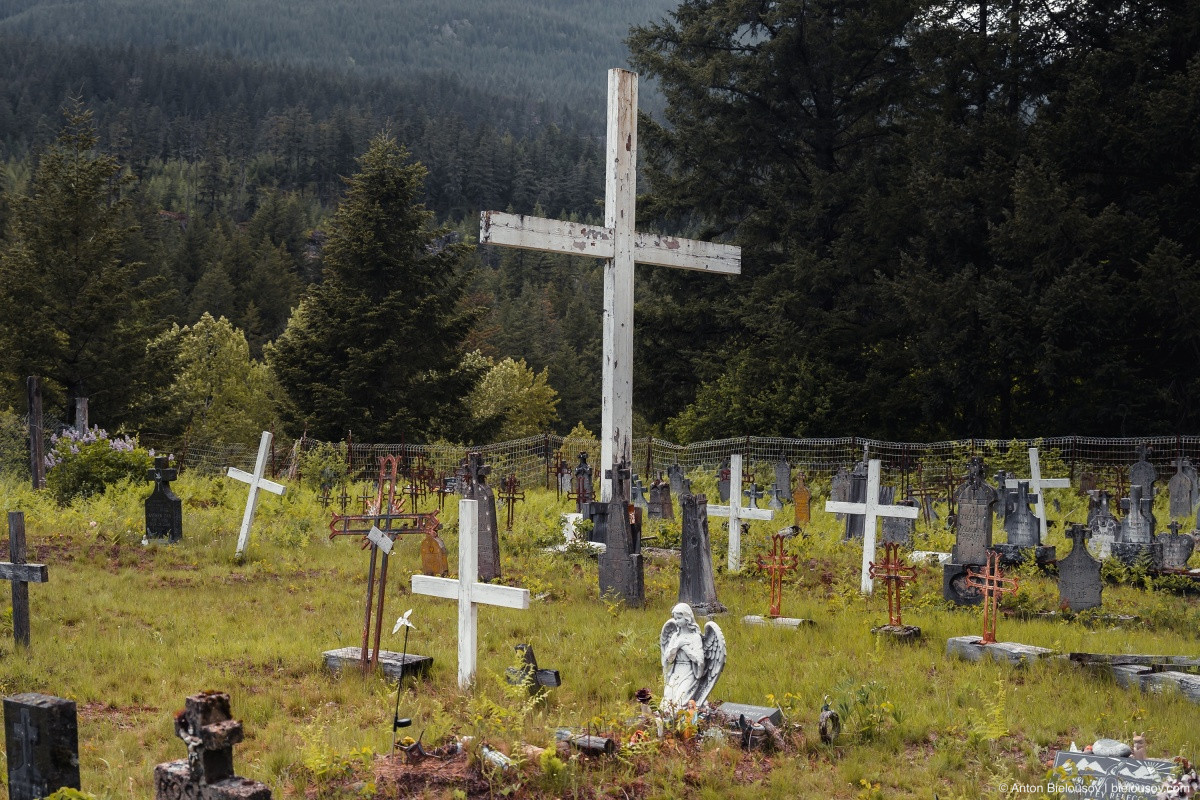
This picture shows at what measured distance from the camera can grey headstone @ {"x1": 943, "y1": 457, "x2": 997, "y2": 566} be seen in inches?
420

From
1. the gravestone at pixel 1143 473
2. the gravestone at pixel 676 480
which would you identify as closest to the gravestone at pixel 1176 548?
the gravestone at pixel 1143 473

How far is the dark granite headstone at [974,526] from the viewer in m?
10.7

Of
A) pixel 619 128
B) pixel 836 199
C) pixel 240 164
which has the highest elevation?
pixel 240 164

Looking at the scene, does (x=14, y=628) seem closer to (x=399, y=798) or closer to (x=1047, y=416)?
(x=399, y=798)

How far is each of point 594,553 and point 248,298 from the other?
62164mm

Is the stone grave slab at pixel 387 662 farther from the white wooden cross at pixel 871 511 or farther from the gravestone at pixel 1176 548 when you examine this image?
the gravestone at pixel 1176 548

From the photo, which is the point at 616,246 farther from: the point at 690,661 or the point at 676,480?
the point at 676,480

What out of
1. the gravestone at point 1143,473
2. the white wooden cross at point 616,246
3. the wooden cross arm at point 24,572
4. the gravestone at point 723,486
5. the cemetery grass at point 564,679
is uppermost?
the white wooden cross at point 616,246

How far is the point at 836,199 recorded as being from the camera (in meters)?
29.3

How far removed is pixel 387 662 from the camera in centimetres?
741

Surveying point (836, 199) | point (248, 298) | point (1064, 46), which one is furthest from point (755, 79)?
point (248, 298)

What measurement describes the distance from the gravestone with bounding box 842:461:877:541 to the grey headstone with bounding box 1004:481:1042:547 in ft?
5.82

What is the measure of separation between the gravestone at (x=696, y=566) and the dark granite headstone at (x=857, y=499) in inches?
179

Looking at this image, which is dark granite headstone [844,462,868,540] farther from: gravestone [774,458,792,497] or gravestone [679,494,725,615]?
gravestone [679,494,725,615]
